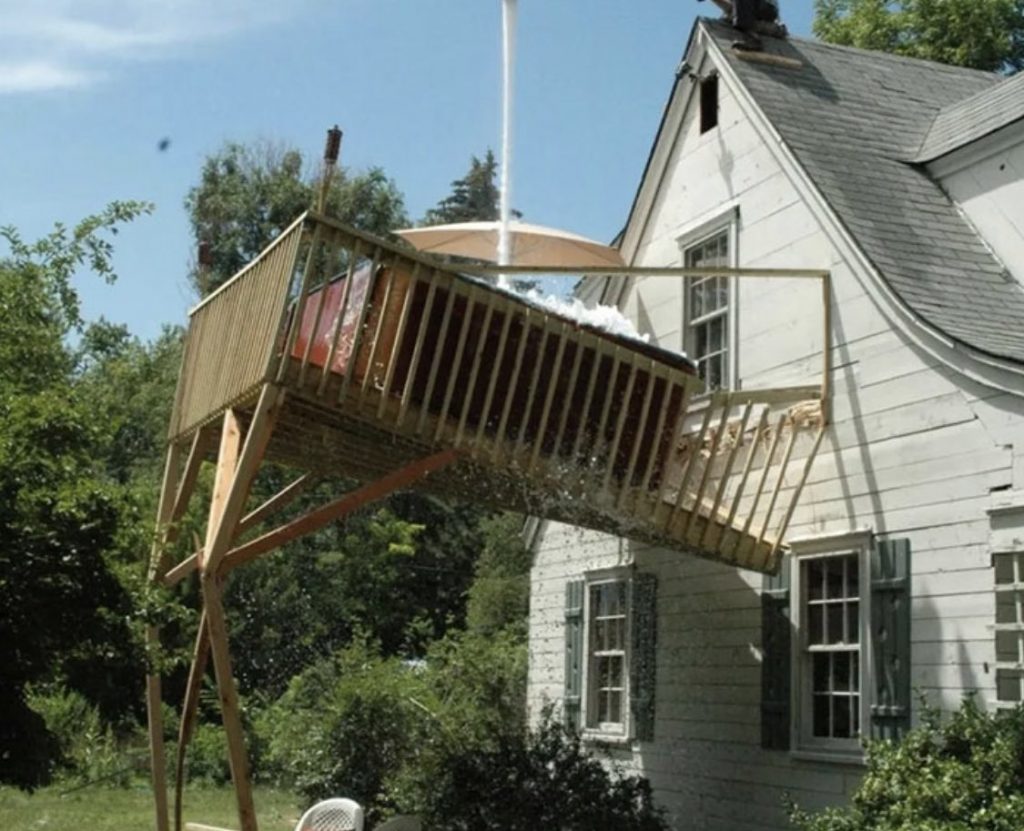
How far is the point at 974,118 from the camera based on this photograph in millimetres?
11797

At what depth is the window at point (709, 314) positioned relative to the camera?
12344mm

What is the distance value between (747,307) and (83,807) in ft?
33.6

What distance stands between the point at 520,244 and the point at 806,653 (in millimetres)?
4258

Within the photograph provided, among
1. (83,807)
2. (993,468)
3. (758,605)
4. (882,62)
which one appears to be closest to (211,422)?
(758,605)

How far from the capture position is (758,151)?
12.0 m

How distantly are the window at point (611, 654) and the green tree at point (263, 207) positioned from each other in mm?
25062

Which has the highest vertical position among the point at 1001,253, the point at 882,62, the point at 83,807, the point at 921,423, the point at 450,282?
the point at 882,62

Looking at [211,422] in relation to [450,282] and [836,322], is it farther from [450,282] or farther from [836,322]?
[836,322]

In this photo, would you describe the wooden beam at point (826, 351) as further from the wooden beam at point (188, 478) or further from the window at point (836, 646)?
the wooden beam at point (188, 478)

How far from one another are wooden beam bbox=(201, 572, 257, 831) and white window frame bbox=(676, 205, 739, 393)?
4753mm

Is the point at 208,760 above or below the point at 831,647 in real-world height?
below

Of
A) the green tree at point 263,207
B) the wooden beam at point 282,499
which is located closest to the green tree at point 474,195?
the green tree at point 263,207

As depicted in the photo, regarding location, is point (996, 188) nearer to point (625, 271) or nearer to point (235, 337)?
point (625, 271)

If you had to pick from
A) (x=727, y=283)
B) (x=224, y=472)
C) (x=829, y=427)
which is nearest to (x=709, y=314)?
(x=727, y=283)
